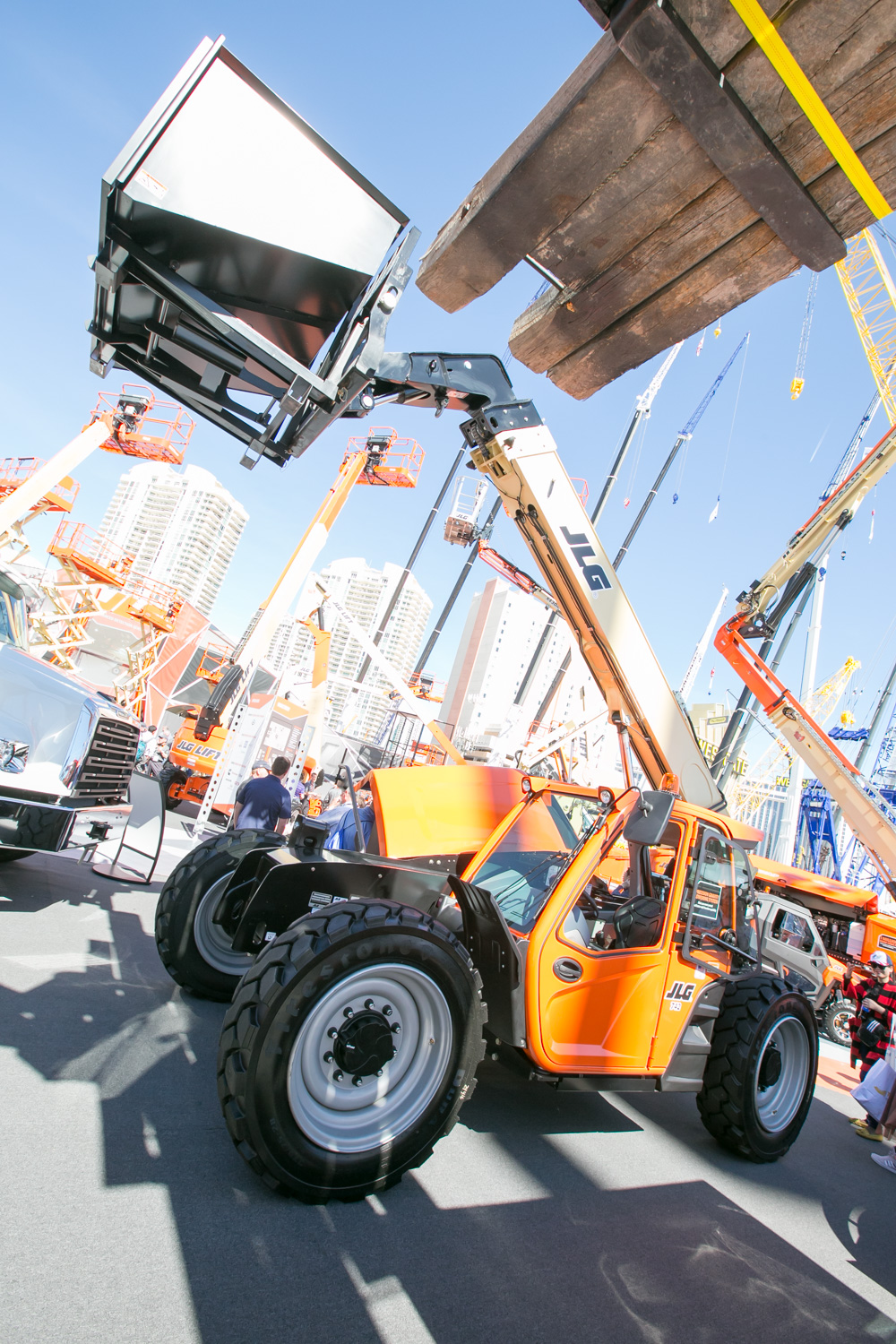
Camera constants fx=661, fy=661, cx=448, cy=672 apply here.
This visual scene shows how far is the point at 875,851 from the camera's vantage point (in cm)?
1069

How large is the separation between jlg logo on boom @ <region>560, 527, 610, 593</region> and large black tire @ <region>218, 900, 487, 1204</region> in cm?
290

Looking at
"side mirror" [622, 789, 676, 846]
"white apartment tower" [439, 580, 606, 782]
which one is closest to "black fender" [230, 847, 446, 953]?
"side mirror" [622, 789, 676, 846]

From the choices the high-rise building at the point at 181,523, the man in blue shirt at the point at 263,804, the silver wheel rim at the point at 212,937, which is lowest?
the silver wheel rim at the point at 212,937

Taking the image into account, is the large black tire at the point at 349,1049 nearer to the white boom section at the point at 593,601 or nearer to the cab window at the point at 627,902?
the cab window at the point at 627,902

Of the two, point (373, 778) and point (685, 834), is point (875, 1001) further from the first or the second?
point (373, 778)

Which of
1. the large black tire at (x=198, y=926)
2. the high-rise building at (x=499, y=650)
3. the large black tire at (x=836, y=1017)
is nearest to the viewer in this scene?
the large black tire at (x=198, y=926)

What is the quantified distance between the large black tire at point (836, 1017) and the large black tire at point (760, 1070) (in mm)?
7522

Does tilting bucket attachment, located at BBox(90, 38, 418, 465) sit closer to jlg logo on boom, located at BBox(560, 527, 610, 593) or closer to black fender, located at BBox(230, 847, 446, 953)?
black fender, located at BBox(230, 847, 446, 953)

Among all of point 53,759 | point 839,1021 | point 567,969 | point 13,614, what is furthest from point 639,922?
point 839,1021

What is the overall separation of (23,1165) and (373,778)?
9.49 feet

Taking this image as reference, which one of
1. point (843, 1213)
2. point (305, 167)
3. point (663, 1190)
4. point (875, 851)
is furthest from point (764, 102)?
point (875, 851)

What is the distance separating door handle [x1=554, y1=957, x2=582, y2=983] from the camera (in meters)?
3.28

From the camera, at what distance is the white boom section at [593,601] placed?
4699 mm

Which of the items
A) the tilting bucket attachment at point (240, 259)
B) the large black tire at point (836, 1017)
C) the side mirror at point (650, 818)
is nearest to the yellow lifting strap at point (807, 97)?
the tilting bucket attachment at point (240, 259)
